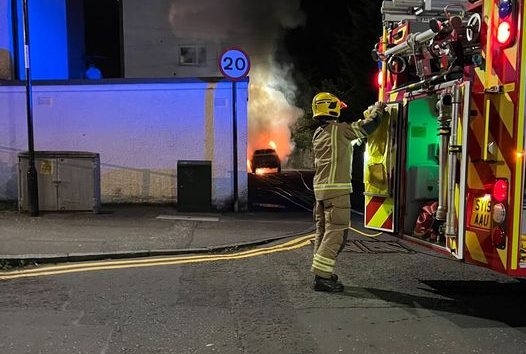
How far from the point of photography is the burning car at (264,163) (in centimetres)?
2705

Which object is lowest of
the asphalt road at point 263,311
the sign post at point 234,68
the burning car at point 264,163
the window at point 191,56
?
the asphalt road at point 263,311

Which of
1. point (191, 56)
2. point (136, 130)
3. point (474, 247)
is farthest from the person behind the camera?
point (191, 56)

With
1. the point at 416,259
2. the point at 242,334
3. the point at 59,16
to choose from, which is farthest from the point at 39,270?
the point at 59,16

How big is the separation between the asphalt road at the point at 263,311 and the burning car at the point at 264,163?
20.4 m

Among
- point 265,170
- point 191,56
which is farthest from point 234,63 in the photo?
point 265,170

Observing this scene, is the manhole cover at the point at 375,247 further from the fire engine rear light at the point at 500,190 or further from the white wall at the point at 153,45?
the white wall at the point at 153,45

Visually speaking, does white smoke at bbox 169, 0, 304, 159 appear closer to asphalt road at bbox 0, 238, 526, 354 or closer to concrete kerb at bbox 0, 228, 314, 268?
concrete kerb at bbox 0, 228, 314, 268

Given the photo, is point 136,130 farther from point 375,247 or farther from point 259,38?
point 259,38

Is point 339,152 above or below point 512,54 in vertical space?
below

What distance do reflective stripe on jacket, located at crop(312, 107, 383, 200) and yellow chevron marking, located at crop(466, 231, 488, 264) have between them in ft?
4.26

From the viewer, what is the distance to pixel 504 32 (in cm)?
402

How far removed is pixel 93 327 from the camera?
441 centimetres

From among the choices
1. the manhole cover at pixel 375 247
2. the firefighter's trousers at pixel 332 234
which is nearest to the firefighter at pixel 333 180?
the firefighter's trousers at pixel 332 234

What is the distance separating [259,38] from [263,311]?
26780 mm
